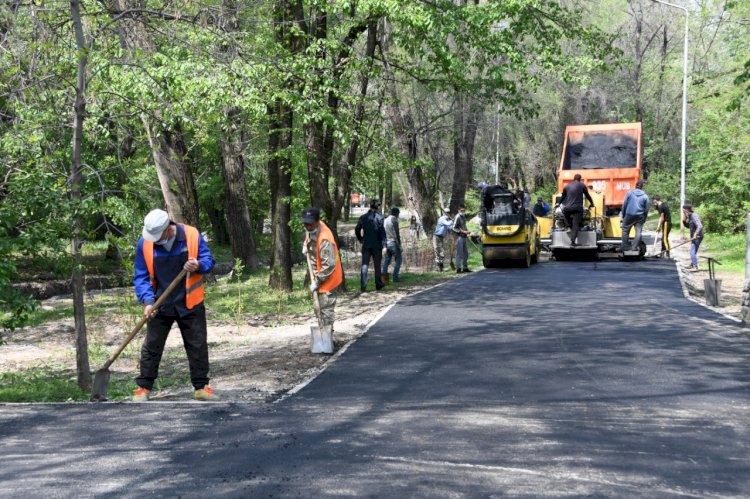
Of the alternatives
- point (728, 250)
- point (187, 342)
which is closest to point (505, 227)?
point (728, 250)

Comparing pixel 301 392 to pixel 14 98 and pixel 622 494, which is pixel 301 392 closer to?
pixel 622 494

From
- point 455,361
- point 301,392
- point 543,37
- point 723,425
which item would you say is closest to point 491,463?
point 723,425

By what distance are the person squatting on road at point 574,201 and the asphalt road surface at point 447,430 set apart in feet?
36.9

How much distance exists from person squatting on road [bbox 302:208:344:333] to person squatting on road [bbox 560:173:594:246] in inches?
513

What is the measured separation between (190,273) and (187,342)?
2.39 feet

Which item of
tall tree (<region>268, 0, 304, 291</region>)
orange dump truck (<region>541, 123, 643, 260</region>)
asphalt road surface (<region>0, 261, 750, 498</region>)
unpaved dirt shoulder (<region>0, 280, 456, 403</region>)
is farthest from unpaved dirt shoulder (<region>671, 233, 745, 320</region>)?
tall tree (<region>268, 0, 304, 291</region>)

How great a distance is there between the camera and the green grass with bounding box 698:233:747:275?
24859 millimetres

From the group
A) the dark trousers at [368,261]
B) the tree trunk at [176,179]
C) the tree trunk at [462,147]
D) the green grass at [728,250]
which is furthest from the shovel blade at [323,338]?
the tree trunk at [462,147]

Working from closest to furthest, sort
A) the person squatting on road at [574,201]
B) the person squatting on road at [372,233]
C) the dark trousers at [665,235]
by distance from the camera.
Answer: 1. the person squatting on road at [372,233]
2. the person squatting on road at [574,201]
3. the dark trousers at [665,235]

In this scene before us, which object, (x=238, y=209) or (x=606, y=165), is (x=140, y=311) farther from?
(x=606, y=165)

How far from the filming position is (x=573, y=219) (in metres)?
23.2

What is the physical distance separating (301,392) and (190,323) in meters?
1.25

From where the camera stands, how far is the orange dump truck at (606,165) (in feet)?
82.0

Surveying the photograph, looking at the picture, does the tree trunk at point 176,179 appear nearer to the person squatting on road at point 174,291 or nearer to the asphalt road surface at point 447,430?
the asphalt road surface at point 447,430
